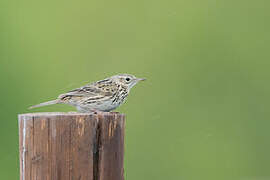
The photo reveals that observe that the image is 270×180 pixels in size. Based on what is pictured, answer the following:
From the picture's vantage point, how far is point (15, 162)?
1351 centimetres

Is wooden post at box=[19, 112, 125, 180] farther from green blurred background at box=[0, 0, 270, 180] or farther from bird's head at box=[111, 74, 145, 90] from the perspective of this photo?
A: green blurred background at box=[0, 0, 270, 180]

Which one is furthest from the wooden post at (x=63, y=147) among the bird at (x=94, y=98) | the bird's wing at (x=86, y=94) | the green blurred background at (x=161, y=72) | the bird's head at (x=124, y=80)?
the green blurred background at (x=161, y=72)

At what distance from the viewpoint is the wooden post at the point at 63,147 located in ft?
17.0

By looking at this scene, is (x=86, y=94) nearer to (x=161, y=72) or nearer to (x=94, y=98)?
(x=94, y=98)

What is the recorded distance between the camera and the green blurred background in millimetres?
14578

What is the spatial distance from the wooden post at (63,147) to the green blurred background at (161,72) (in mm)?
7938

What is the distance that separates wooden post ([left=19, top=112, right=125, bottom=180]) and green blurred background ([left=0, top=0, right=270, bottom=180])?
794 cm

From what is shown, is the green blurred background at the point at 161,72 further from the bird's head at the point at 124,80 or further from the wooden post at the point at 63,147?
the wooden post at the point at 63,147

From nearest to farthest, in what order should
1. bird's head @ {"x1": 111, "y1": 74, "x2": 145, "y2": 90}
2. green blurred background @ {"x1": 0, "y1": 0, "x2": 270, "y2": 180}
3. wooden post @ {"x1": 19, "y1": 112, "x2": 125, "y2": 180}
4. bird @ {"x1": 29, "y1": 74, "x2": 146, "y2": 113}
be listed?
wooden post @ {"x1": 19, "y1": 112, "x2": 125, "y2": 180} → bird @ {"x1": 29, "y1": 74, "x2": 146, "y2": 113} → bird's head @ {"x1": 111, "y1": 74, "x2": 145, "y2": 90} → green blurred background @ {"x1": 0, "y1": 0, "x2": 270, "y2": 180}

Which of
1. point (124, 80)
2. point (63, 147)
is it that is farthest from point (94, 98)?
point (63, 147)

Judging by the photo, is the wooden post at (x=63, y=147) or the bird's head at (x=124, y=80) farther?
the bird's head at (x=124, y=80)

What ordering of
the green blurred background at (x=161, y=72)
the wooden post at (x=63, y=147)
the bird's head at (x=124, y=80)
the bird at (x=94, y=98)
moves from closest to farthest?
the wooden post at (x=63, y=147)
the bird at (x=94, y=98)
the bird's head at (x=124, y=80)
the green blurred background at (x=161, y=72)

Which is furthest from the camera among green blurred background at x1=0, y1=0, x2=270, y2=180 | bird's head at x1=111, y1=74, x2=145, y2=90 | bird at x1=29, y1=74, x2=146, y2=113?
green blurred background at x1=0, y1=0, x2=270, y2=180

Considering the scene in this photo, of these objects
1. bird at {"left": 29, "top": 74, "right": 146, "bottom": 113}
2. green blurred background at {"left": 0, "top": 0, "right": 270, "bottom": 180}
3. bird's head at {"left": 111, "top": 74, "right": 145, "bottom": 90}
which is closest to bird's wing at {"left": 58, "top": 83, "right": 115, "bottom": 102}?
bird at {"left": 29, "top": 74, "right": 146, "bottom": 113}
